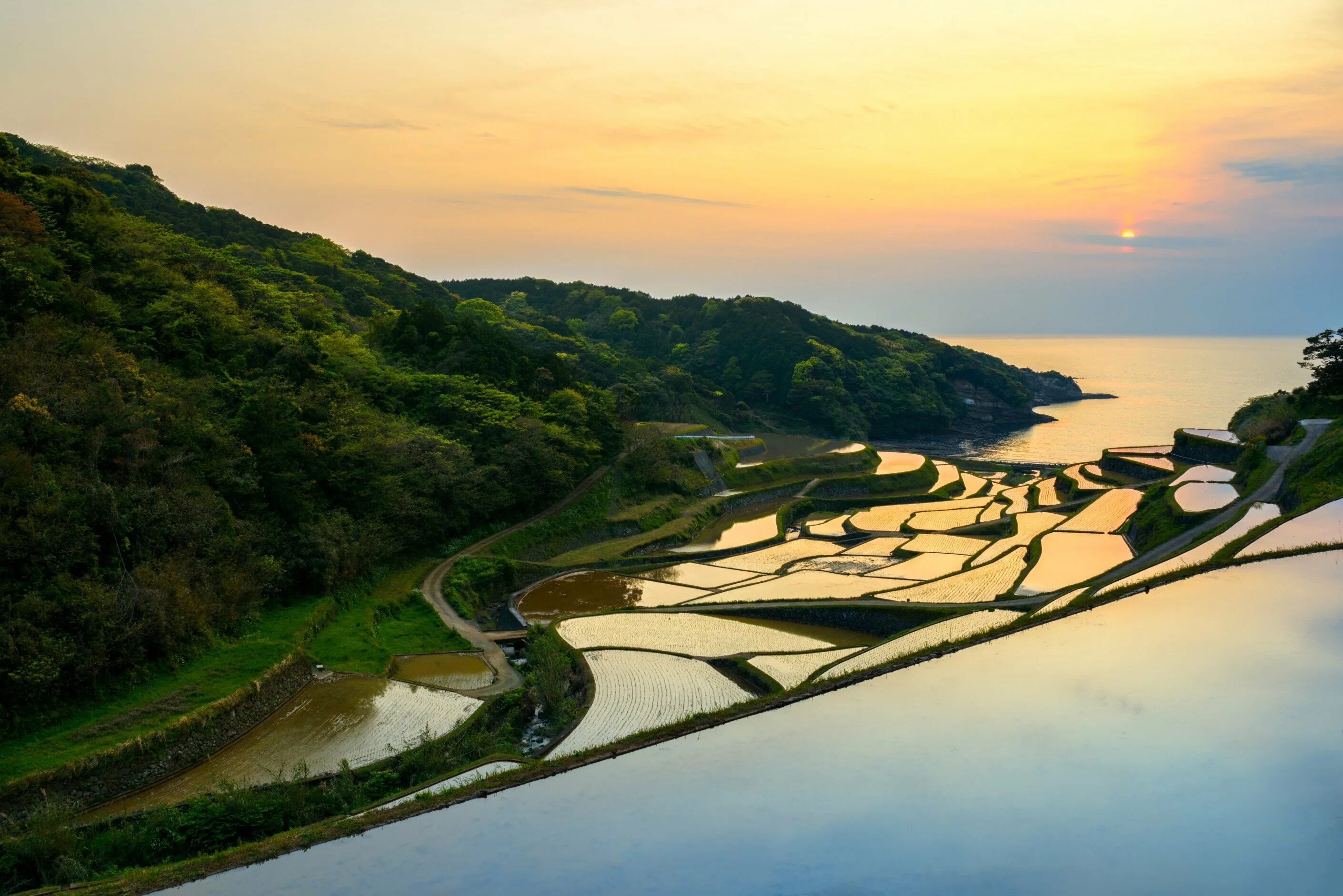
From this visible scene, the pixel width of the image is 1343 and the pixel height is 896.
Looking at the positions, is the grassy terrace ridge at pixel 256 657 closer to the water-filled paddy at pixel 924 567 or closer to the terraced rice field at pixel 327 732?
the terraced rice field at pixel 327 732

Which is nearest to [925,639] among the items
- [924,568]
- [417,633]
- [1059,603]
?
[1059,603]

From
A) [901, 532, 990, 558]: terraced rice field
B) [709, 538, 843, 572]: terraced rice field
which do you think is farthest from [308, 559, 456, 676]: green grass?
[901, 532, 990, 558]: terraced rice field

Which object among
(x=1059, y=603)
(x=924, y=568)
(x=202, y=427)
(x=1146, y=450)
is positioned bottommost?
(x=924, y=568)

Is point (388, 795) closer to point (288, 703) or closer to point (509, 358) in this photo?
point (288, 703)

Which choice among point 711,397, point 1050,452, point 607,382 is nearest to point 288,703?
point 607,382

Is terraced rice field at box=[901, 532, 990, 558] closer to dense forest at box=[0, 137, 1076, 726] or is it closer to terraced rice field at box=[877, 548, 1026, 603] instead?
terraced rice field at box=[877, 548, 1026, 603]

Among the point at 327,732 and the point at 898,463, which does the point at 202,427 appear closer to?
the point at 327,732
